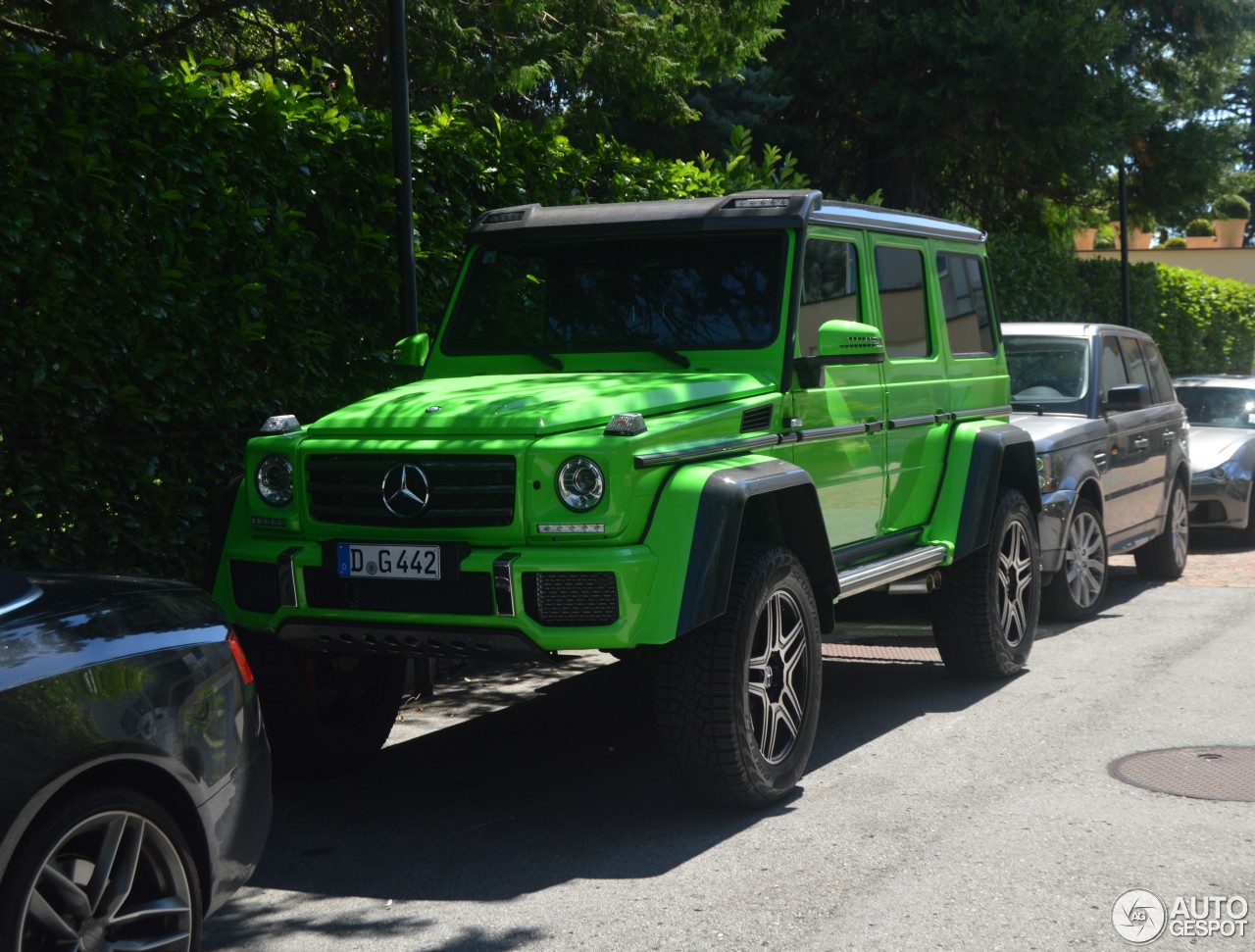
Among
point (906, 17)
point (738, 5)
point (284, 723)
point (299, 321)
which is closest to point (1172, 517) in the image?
point (738, 5)

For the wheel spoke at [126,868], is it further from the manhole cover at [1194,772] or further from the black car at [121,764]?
the manhole cover at [1194,772]

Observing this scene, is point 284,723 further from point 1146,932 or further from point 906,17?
point 906,17

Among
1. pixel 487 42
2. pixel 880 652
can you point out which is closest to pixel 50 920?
pixel 880 652

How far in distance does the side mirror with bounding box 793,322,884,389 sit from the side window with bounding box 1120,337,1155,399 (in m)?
5.57

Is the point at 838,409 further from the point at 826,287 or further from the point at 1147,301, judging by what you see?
the point at 1147,301

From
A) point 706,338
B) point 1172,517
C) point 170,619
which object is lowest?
point 1172,517

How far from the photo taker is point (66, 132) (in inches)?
252

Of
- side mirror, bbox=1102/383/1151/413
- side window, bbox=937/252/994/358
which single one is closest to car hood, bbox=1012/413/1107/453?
side mirror, bbox=1102/383/1151/413

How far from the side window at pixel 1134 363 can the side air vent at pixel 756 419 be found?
244 inches

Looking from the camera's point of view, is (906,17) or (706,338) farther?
(906,17)

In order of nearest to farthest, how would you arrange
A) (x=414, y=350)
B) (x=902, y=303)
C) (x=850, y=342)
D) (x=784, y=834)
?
(x=784, y=834) → (x=850, y=342) → (x=414, y=350) → (x=902, y=303)

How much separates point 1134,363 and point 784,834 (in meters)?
7.40

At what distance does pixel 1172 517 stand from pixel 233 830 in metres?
9.81

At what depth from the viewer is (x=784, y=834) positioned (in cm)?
551
